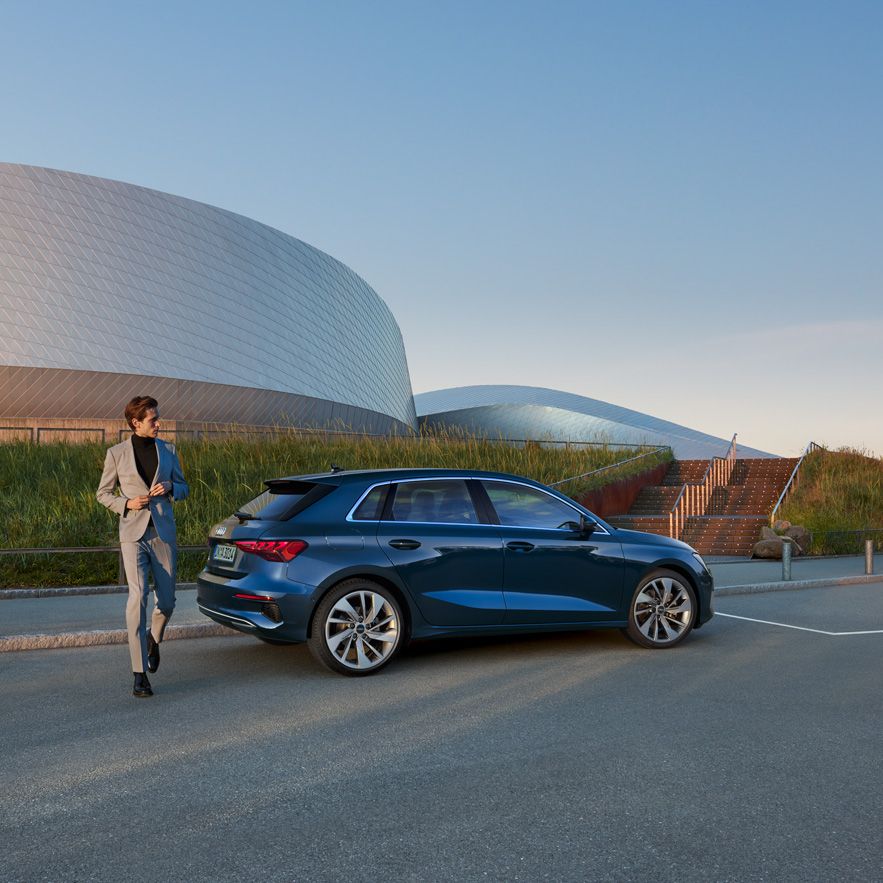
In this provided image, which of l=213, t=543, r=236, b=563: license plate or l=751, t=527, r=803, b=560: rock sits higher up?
l=213, t=543, r=236, b=563: license plate

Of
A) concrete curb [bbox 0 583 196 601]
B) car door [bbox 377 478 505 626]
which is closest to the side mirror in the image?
car door [bbox 377 478 505 626]

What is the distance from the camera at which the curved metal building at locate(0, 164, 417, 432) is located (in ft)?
125

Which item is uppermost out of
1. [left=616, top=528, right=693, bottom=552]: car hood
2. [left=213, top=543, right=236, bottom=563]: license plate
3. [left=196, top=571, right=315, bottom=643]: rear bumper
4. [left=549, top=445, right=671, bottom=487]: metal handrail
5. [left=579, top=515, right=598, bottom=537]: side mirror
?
[left=549, top=445, right=671, bottom=487]: metal handrail

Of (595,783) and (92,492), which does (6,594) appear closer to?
(92,492)

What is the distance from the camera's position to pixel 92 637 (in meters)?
8.84

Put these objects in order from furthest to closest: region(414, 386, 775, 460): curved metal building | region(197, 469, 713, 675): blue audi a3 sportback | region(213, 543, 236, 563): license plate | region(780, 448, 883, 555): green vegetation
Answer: region(414, 386, 775, 460): curved metal building → region(780, 448, 883, 555): green vegetation → region(213, 543, 236, 563): license plate → region(197, 469, 713, 675): blue audi a3 sportback

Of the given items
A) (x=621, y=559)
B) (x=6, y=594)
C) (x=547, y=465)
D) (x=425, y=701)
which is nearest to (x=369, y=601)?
(x=425, y=701)

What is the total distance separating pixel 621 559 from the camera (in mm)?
8305

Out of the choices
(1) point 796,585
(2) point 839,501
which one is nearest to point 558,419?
(2) point 839,501

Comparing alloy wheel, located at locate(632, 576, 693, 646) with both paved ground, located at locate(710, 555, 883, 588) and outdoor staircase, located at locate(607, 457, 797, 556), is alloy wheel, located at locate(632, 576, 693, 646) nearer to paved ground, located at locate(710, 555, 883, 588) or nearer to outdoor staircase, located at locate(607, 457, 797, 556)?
paved ground, located at locate(710, 555, 883, 588)

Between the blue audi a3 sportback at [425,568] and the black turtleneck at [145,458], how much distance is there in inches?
34.1

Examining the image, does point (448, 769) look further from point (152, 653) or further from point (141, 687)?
point (152, 653)

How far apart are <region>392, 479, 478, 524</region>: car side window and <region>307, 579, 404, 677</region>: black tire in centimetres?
67

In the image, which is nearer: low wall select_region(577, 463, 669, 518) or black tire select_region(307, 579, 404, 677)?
black tire select_region(307, 579, 404, 677)
